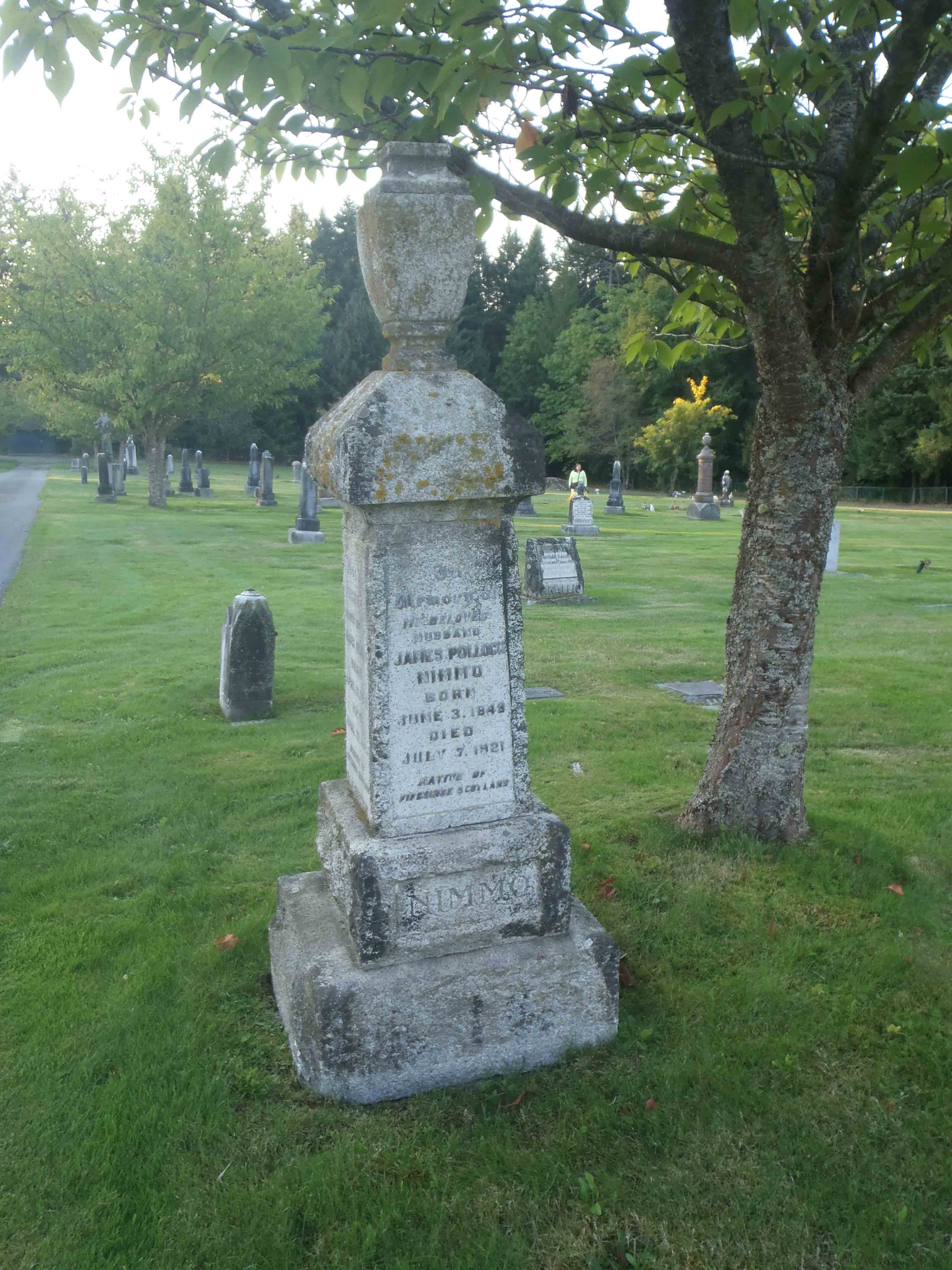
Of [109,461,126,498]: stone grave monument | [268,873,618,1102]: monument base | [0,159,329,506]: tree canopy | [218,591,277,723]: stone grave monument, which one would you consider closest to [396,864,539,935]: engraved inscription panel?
[268,873,618,1102]: monument base

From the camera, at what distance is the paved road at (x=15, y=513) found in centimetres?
1764

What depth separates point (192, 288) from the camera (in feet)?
95.8

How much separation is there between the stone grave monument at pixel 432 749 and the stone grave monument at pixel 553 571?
10846mm

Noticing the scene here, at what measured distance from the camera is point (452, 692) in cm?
371

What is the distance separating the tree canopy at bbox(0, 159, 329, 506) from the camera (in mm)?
28672

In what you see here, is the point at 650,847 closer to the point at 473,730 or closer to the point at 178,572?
the point at 473,730

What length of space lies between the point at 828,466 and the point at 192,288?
2812cm

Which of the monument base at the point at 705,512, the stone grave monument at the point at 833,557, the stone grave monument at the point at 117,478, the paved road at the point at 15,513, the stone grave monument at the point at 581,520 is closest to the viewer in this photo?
the paved road at the point at 15,513

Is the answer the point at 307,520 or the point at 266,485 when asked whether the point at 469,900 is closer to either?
the point at 307,520

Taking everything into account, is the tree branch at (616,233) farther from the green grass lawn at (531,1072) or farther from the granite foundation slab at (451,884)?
the green grass lawn at (531,1072)

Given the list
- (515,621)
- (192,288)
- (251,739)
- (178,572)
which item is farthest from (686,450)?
(515,621)

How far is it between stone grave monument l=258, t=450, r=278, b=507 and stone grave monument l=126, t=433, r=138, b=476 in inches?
765

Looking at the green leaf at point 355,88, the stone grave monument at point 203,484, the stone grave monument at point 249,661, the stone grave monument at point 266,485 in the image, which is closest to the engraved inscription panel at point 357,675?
the green leaf at point 355,88

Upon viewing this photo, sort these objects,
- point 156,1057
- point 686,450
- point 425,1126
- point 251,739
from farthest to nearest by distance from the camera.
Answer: point 686,450 < point 251,739 < point 156,1057 < point 425,1126
